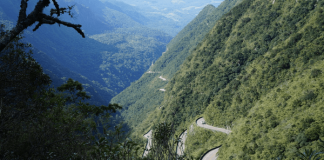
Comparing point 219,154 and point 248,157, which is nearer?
point 248,157

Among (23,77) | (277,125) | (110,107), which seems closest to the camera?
(23,77)

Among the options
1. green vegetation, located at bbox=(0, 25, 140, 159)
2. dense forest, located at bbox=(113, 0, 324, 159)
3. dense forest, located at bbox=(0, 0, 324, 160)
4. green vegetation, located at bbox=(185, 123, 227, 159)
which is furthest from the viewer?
green vegetation, located at bbox=(185, 123, 227, 159)

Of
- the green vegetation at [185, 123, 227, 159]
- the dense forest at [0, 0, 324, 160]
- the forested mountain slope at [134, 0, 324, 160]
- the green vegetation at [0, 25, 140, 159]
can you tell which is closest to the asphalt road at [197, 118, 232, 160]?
the dense forest at [0, 0, 324, 160]

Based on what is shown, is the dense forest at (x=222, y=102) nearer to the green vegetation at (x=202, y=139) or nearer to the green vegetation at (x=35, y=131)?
the green vegetation at (x=35, y=131)

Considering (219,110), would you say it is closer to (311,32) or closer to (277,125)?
(277,125)

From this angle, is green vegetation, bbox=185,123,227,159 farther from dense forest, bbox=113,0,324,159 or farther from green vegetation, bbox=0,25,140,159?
green vegetation, bbox=0,25,140,159

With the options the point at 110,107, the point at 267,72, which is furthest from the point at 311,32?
the point at 110,107

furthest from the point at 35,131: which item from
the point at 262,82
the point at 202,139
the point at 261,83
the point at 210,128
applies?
the point at 262,82

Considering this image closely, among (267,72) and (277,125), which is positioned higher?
(267,72)
